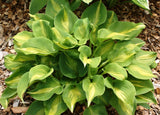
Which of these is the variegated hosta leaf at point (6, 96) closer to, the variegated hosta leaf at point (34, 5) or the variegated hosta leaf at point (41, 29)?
the variegated hosta leaf at point (41, 29)

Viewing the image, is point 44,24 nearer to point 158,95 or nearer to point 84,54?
point 84,54

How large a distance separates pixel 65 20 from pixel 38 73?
599mm

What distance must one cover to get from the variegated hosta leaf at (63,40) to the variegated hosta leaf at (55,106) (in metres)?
0.45

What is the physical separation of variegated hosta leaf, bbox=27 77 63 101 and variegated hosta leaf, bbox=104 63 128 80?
0.43 metres

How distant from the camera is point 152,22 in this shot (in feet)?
7.97

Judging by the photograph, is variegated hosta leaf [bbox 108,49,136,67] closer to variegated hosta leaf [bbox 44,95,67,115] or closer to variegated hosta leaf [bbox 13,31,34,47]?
variegated hosta leaf [bbox 44,95,67,115]

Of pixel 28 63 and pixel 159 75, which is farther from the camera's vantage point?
pixel 159 75

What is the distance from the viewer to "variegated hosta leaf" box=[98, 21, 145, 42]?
1.62 meters

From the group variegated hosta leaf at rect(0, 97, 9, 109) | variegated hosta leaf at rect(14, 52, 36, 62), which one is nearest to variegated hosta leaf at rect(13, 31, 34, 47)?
variegated hosta leaf at rect(14, 52, 36, 62)

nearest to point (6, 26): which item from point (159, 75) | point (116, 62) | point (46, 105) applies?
point (46, 105)

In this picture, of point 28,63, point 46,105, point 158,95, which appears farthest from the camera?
point 158,95

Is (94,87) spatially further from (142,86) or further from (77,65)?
(142,86)

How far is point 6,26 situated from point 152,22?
184 centimetres

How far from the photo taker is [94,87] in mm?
1470
